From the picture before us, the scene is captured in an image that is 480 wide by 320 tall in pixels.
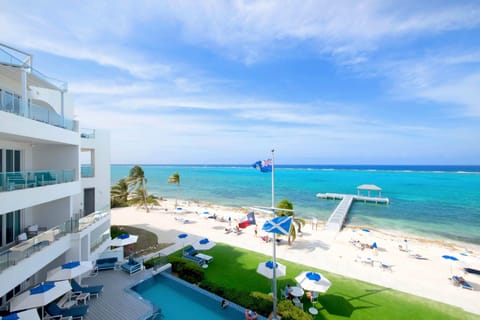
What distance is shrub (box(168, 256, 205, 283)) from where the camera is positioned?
46.7 feet

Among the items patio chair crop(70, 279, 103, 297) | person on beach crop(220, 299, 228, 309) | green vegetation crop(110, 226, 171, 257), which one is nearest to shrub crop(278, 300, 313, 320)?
person on beach crop(220, 299, 228, 309)

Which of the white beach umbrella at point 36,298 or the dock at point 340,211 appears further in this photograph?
the dock at point 340,211

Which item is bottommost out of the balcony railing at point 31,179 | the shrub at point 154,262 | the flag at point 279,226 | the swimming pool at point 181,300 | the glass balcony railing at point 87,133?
the swimming pool at point 181,300

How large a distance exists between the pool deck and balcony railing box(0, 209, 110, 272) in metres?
3.52

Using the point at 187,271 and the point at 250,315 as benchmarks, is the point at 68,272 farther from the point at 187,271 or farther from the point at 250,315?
the point at 250,315

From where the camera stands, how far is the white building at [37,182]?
8.70 metres

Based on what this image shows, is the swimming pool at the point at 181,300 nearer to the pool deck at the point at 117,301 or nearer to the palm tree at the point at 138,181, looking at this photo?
the pool deck at the point at 117,301

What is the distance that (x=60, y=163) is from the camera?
13336 millimetres

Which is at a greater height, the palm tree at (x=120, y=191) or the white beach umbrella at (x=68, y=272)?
the palm tree at (x=120, y=191)

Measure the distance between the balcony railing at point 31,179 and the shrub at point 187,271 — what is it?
318 inches

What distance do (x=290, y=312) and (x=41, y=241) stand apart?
37.5ft

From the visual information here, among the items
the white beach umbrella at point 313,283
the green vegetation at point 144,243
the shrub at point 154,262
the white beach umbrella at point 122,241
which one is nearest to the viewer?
the white beach umbrella at point 313,283

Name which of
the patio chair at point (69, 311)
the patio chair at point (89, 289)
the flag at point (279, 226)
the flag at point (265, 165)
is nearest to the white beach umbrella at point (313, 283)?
the flag at point (279, 226)

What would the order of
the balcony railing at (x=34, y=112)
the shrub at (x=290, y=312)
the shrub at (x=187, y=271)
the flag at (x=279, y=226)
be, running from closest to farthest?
the balcony railing at (x=34, y=112) → the shrub at (x=290, y=312) → the flag at (x=279, y=226) → the shrub at (x=187, y=271)
